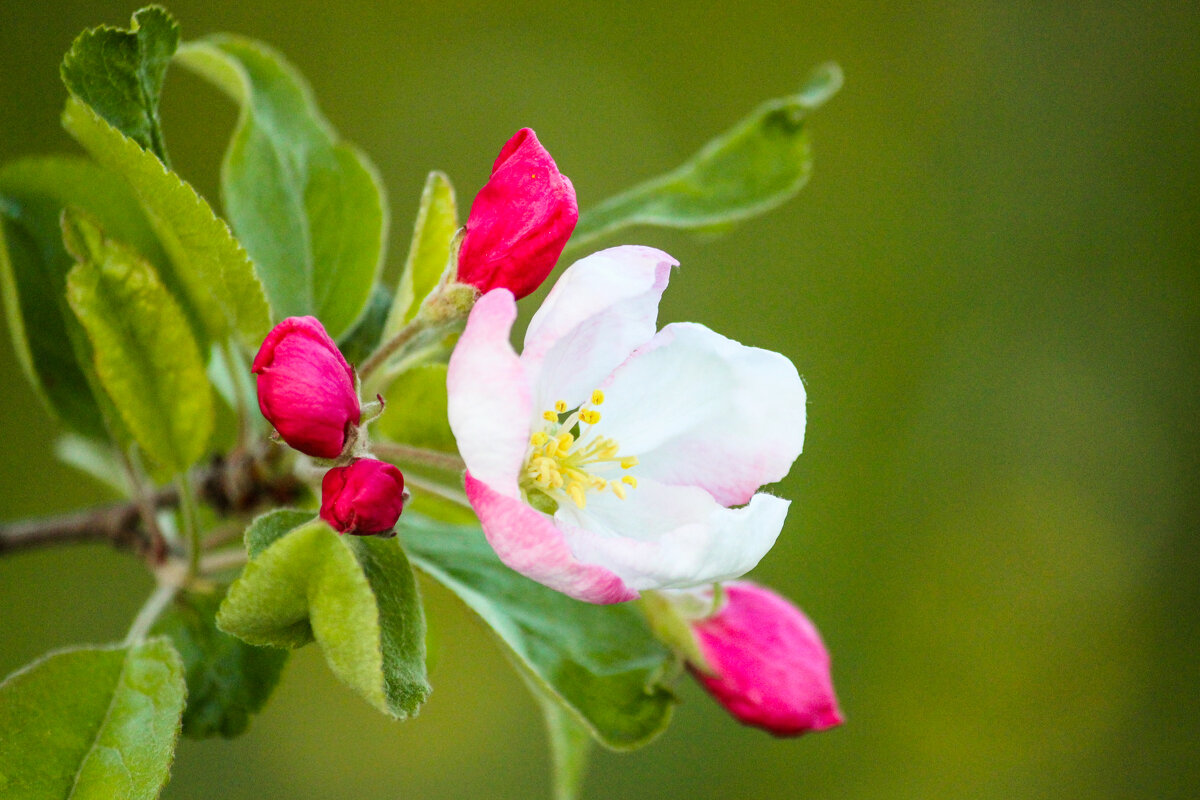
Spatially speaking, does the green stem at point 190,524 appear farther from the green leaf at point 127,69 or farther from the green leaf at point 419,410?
the green leaf at point 127,69

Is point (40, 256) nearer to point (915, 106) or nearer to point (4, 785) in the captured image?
point (4, 785)

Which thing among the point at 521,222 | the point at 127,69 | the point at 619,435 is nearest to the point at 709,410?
the point at 619,435

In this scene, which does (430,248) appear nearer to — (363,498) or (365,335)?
(365,335)

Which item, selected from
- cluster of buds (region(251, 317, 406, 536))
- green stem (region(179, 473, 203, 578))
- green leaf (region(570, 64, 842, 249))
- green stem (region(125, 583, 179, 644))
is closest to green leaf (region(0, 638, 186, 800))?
green stem (region(125, 583, 179, 644))

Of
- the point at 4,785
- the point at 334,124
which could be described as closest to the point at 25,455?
the point at 334,124

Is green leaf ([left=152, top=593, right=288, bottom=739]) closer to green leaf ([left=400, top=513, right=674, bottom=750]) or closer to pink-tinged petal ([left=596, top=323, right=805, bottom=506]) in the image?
green leaf ([left=400, top=513, right=674, bottom=750])
